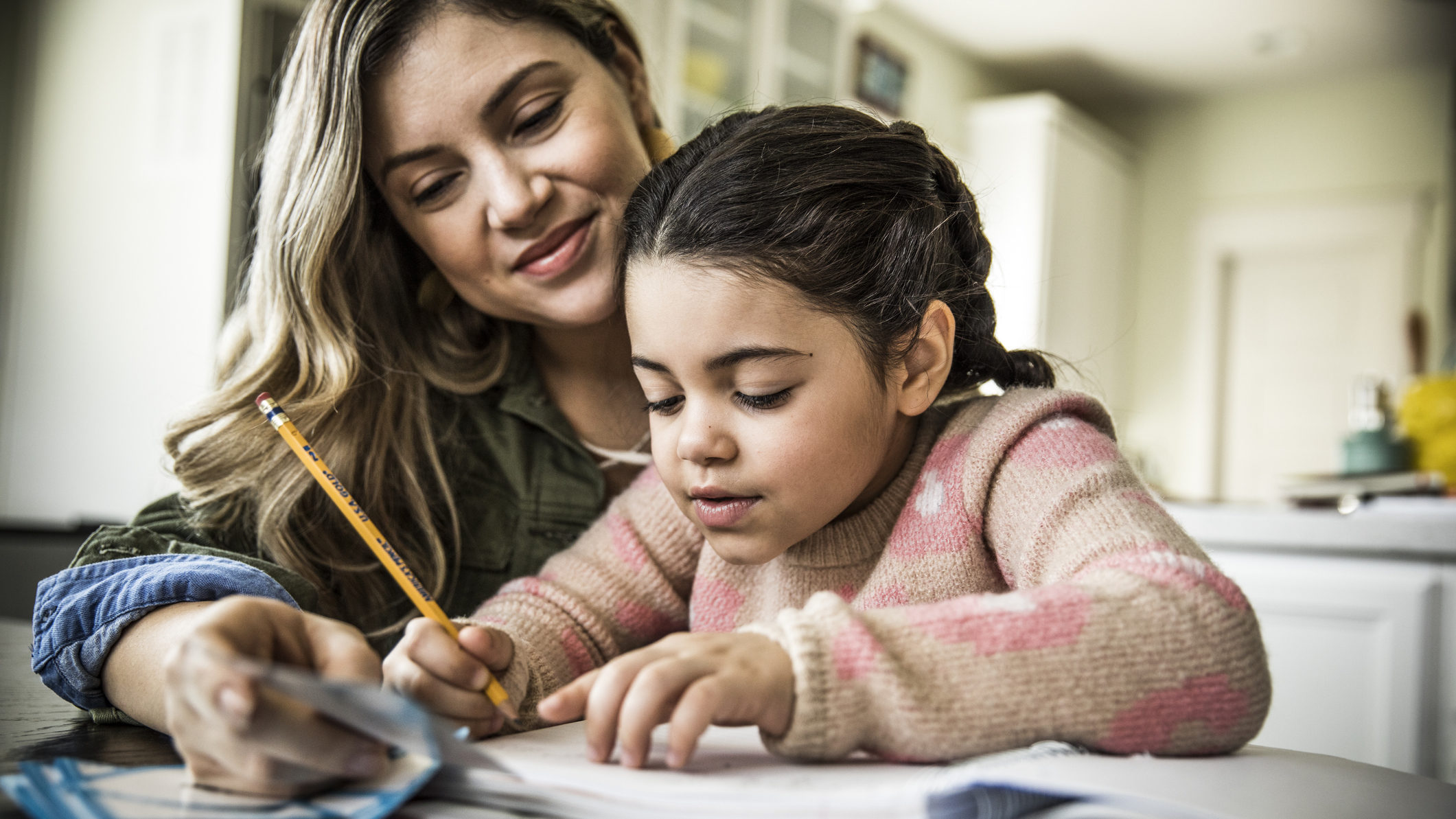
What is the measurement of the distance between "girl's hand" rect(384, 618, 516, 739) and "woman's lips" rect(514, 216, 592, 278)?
411 millimetres

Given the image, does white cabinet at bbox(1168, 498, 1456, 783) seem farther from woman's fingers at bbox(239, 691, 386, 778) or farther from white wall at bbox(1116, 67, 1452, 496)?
white wall at bbox(1116, 67, 1452, 496)

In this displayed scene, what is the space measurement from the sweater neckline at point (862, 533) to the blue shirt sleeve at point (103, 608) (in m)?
0.37

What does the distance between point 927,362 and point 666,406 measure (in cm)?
19

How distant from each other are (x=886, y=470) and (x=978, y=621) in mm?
302

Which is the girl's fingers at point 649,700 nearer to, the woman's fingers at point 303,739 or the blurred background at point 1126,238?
the woman's fingers at point 303,739

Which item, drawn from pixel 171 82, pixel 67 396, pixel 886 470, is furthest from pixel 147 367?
pixel 886 470

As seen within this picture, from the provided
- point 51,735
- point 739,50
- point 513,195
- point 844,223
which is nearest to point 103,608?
point 51,735

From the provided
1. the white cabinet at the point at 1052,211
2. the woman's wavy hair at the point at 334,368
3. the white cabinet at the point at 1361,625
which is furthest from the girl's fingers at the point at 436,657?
the white cabinet at the point at 1052,211

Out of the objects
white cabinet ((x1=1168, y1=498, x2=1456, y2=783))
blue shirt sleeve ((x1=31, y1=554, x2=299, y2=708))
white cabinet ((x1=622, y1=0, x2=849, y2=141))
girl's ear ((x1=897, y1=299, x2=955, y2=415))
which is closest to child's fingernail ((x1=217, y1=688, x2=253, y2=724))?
blue shirt sleeve ((x1=31, y1=554, x2=299, y2=708))

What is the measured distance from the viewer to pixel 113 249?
2371mm

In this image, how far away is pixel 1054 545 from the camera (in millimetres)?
664

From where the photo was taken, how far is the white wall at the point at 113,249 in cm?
223

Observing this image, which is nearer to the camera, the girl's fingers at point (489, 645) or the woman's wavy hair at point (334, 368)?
the girl's fingers at point (489, 645)

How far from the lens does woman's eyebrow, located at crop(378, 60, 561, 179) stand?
958 mm
